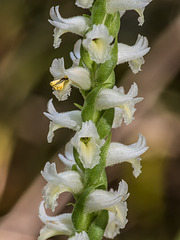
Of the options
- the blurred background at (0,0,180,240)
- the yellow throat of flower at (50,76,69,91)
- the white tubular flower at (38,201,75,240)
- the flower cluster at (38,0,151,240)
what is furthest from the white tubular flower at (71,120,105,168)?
the blurred background at (0,0,180,240)

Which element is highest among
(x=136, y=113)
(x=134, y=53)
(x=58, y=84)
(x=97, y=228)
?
(x=134, y=53)

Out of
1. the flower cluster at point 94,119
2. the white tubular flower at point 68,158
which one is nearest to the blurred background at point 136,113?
the white tubular flower at point 68,158

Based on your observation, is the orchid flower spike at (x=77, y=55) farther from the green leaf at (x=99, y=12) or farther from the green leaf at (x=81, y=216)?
the green leaf at (x=81, y=216)

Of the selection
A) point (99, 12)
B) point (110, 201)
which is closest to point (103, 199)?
point (110, 201)

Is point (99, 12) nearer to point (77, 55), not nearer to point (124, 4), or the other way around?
point (124, 4)

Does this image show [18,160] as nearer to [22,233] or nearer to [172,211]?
[22,233]

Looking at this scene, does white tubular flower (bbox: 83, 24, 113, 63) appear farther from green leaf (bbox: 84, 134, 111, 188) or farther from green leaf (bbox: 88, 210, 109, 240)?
green leaf (bbox: 88, 210, 109, 240)
